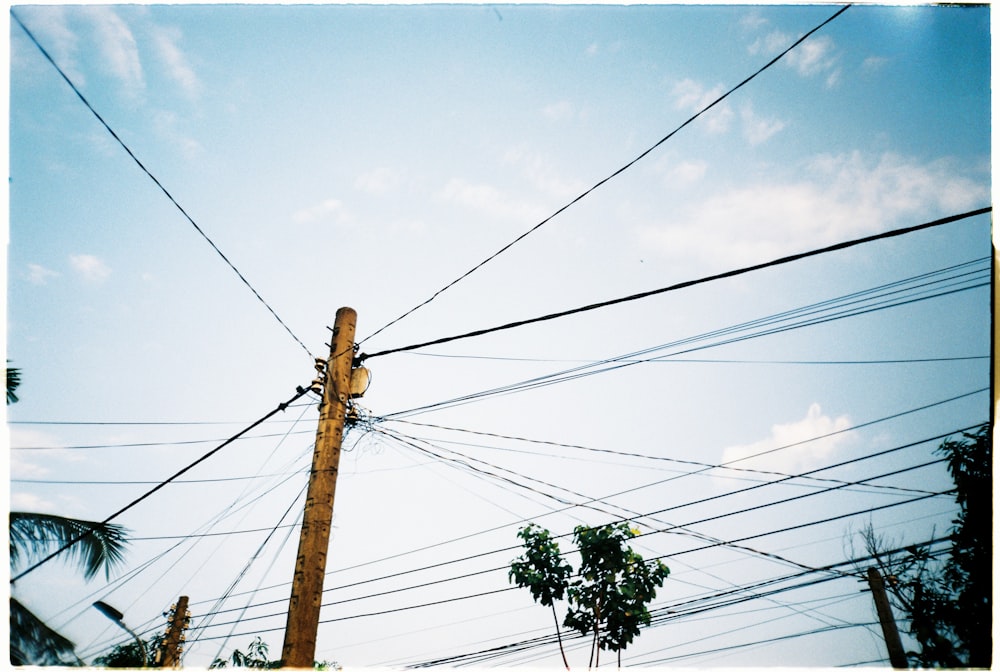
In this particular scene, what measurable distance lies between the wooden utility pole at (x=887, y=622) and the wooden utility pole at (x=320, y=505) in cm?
915

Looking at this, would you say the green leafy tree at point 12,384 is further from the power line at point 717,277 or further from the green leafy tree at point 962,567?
the green leafy tree at point 962,567

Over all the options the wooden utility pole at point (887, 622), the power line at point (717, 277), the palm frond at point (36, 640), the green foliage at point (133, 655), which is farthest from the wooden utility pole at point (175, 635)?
the wooden utility pole at point (887, 622)

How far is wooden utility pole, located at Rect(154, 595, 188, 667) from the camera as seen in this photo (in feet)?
43.2

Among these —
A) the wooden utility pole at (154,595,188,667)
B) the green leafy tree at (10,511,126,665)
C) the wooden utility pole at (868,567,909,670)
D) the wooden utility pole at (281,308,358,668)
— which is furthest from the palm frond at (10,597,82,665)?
the wooden utility pole at (868,567,909,670)

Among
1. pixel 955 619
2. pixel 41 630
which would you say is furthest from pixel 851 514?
pixel 41 630

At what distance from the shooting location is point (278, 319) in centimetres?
590

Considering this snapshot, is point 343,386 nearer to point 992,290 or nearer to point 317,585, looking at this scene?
point 317,585

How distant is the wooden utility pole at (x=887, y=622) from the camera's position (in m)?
8.84

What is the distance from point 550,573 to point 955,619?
6553 mm

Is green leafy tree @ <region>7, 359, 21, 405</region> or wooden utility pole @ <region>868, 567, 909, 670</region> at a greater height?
green leafy tree @ <region>7, 359, 21, 405</region>

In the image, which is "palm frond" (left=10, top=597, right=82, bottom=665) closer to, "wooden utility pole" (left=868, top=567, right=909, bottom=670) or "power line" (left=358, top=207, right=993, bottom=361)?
"power line" (left=358, top=207, right=993, bottom=361)

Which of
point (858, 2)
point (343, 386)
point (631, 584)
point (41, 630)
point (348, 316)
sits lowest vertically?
point (41, 630)

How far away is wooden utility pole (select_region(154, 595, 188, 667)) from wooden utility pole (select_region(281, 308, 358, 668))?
12.3 m

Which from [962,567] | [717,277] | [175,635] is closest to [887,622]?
[962,567]
